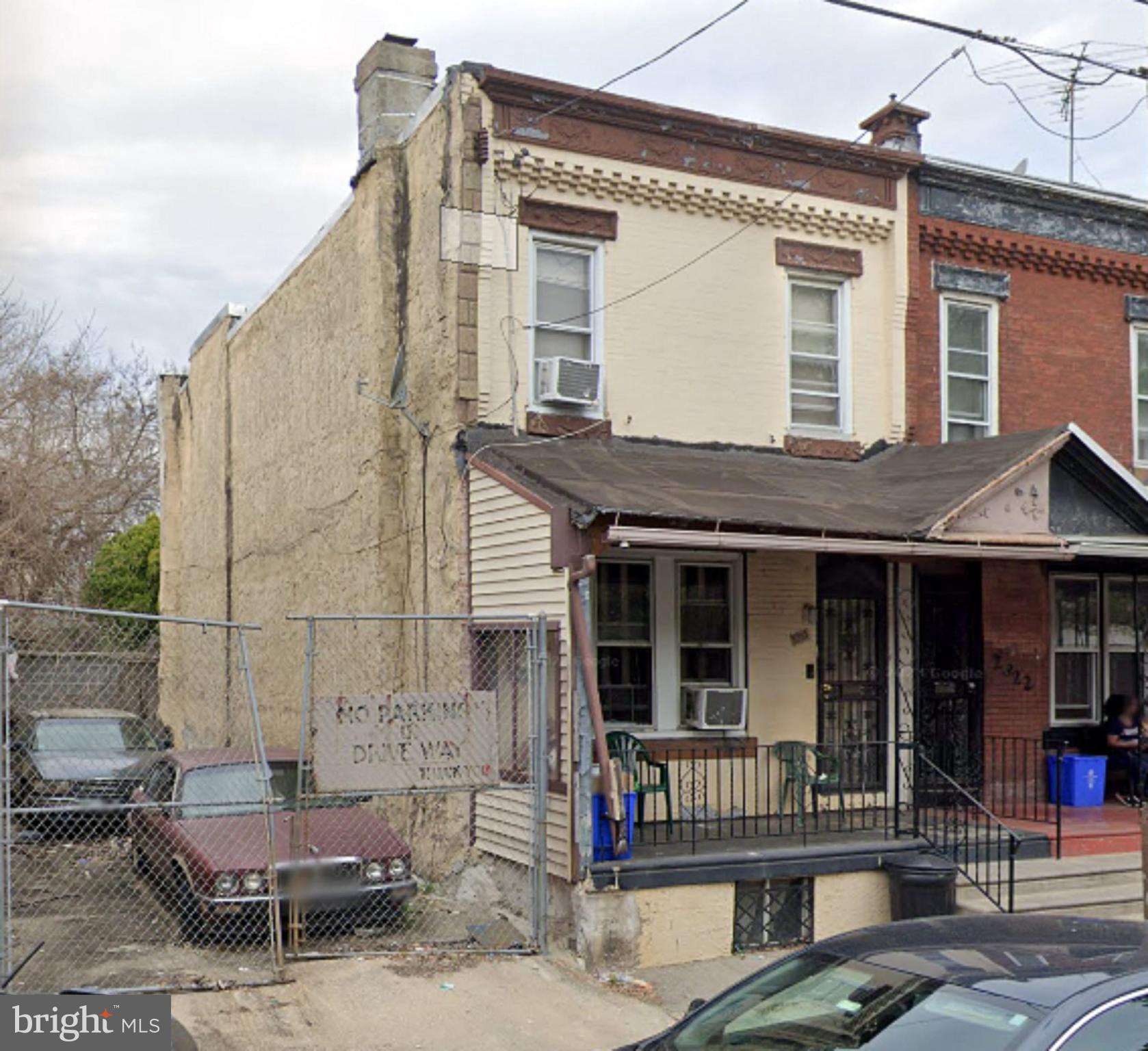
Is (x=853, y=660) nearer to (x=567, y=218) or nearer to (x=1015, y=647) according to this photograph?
(x=1015, y=647)

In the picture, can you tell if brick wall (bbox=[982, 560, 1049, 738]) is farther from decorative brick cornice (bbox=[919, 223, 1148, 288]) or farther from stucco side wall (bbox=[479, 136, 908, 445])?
decorative brick cornice (bbox=[919, 223, 1148, 288])

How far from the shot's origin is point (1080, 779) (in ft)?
44.5

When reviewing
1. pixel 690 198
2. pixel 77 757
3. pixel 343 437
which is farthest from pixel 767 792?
pixel 77 757

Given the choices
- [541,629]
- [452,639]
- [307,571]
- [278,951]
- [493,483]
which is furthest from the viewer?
[307,571]

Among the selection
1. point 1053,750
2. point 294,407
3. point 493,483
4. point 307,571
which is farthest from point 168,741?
point 1053,750

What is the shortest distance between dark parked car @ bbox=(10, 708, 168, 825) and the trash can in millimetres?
6387

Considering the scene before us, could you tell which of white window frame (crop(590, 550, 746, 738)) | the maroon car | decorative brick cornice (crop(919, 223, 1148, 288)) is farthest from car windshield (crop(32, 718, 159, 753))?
decorative brick cornice (crop(919, 223, 1148, 288))

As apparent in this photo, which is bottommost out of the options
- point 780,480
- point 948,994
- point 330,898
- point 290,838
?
point 330,898

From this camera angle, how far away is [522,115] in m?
12.0

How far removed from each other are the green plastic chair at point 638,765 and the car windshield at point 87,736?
672 centimetres

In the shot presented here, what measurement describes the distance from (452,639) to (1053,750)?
21.8ft

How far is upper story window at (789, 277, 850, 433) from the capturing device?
44.2 ft

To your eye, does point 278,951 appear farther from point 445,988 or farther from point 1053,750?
point 1053,750

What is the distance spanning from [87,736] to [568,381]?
26.4 feet
